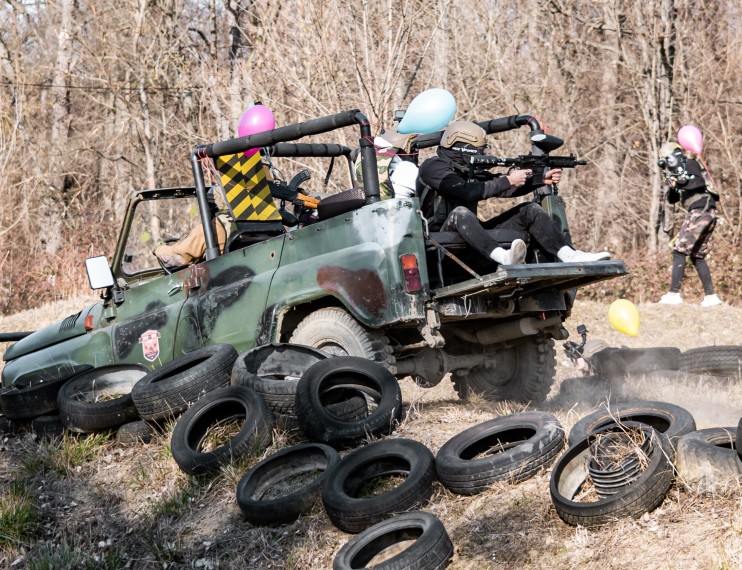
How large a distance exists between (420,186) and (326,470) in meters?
2.68

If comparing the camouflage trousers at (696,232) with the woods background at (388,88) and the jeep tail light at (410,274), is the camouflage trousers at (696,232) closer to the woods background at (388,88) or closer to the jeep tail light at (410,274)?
the woods background at (388,88)

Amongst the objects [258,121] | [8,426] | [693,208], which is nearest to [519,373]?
[258,121]

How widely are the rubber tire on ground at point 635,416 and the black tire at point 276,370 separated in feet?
6.47

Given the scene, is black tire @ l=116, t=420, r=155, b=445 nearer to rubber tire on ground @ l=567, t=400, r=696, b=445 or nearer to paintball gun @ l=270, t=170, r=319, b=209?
paintball gun @ l=270, t=170, r=319, b=209

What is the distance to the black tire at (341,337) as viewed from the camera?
662cm

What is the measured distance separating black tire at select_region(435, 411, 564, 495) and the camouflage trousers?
853 centimetres

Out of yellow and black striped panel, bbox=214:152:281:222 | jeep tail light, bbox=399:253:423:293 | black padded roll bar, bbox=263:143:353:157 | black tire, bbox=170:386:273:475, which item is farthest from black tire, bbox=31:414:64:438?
jeep tail light, bbox=399:253:423:293

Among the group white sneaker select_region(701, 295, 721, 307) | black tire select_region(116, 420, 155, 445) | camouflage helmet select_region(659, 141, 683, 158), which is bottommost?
white sneaker select_region(701, 295, 721, 307)

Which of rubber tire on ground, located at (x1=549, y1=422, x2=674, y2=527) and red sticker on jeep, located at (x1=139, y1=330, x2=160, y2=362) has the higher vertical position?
red sticker on jeep, located at (x1=139, y1=330, x2=160, y2=362)

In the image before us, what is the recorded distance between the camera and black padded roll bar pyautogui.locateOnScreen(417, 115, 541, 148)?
7719mm

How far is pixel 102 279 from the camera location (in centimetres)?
787

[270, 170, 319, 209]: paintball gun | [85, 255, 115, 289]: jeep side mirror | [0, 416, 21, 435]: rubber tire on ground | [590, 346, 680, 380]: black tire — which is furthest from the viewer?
[590, 346, 680, 380]: black tire

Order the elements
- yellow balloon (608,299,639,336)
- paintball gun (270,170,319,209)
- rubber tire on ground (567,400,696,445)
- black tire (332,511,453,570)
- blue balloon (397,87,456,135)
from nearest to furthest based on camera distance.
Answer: black tire (332,511,453,570), rubber tire on ground (567,400,696,445), paintball gun (270,170,319,209), blue balloon (397,87,456,135), yellow balloon (608,299,639,336)

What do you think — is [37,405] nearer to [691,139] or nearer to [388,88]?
[388,88]
